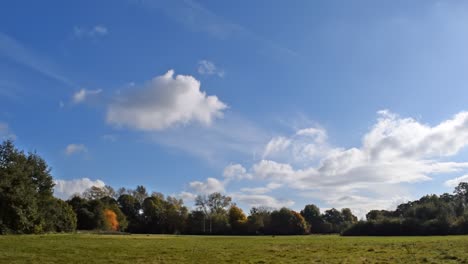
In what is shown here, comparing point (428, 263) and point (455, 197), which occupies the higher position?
point (455, 197)

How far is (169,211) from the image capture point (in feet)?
492

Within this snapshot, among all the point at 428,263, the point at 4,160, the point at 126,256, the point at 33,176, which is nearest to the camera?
the point at 428,263

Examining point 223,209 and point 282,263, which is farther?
point 223,209

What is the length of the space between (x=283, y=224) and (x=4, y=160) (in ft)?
318

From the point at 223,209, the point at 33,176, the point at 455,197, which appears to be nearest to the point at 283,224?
the point at 223,209

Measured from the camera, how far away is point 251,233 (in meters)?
142

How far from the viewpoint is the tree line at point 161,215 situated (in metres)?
69.8

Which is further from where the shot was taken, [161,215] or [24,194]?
[161,215]

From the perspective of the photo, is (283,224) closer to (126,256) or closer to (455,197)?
(455,197)

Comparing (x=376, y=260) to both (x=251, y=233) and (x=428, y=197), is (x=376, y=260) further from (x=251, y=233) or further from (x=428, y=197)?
(x=428, y=197)

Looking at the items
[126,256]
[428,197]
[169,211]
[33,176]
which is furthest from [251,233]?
[126,256]

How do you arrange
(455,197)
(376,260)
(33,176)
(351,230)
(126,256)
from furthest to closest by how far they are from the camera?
1. (455,197)
2. (351,230)
3. (33,176)
4. (126,256)
5. (376,260)

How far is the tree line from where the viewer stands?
229 feet

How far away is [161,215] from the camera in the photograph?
14925cm
